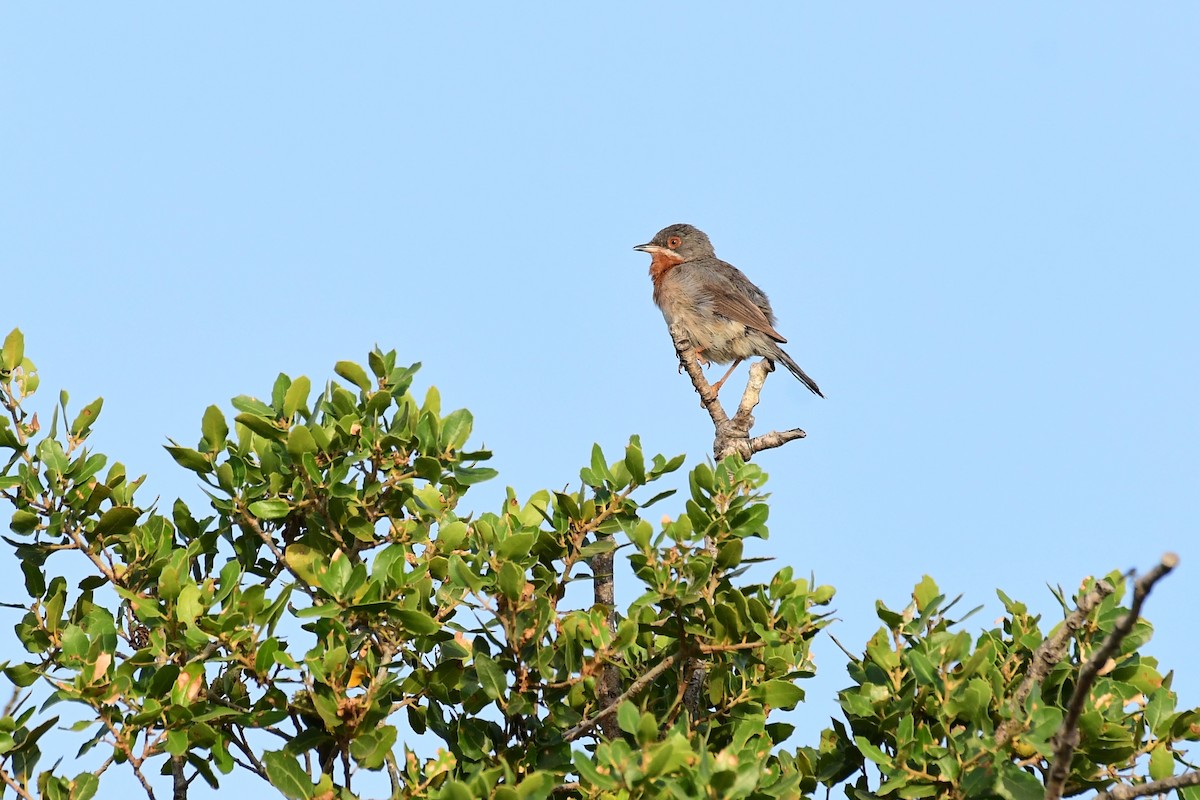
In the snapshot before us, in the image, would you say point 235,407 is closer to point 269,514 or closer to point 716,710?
point 269,514

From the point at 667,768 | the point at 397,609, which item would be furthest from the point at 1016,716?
the point at 397,609

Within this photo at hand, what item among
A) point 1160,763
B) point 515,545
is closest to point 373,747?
point 515,545

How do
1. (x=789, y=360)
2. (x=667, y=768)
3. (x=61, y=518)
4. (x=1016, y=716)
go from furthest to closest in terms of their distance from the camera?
(x=789, y=360) < (x=61, y=518) < (x=1016, y=716) < (x=667, y=768)

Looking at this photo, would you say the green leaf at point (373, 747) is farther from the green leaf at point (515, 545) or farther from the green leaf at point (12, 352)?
the green leaf at point (12, 352)

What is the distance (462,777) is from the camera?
4711mm

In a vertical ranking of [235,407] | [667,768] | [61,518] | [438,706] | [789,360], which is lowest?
[667,768]

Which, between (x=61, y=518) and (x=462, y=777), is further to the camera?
(x=61, y=518)

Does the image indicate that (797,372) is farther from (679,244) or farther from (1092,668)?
(1092,668)

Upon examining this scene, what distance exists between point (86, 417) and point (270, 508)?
0.93 metres

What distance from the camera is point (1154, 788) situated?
156 inches

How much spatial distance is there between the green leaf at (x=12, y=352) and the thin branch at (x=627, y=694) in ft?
8.57

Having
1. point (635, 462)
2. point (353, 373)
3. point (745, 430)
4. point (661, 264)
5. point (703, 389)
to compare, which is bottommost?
point (635, 462)

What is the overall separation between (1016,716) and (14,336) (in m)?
3.99

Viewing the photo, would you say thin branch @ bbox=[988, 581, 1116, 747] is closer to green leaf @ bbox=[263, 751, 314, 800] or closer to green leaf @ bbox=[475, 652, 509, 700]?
green leaf @ bbox=[475, 652, 509, 700]
